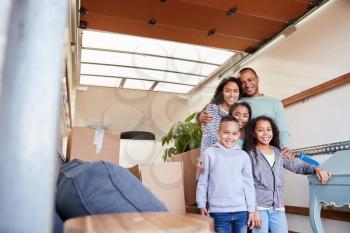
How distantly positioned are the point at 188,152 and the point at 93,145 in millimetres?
716

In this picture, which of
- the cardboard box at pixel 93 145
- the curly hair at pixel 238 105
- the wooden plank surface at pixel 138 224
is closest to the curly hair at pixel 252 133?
the curly hair at pixel 238 105

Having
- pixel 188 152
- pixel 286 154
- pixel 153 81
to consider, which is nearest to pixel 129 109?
pixel 153 81

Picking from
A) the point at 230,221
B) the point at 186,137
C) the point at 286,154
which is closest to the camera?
the point at 230,221

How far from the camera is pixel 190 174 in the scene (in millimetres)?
2342

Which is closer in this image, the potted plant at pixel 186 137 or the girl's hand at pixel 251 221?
the girl's hand at pixel 251 221

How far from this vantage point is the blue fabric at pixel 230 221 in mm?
1682

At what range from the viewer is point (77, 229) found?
0.43 metres

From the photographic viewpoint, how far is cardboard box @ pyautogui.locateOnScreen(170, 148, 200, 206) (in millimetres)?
2258

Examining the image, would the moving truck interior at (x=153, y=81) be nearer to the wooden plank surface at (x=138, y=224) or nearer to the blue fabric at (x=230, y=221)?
the wooden plank surface at (x=138, y=224)

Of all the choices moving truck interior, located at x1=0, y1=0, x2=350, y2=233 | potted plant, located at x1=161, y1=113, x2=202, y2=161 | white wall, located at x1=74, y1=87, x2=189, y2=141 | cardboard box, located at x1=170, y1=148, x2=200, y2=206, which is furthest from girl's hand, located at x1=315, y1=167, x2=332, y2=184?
white wall, located at x1=74, y1=87, x2=189, y2=141

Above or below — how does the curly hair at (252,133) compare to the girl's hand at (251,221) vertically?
above

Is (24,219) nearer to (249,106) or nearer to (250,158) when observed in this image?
(250,158)

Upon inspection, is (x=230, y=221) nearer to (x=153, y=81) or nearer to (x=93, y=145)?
(x=93, y=145)

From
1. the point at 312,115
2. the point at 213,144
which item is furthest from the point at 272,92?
the point at 213,144
